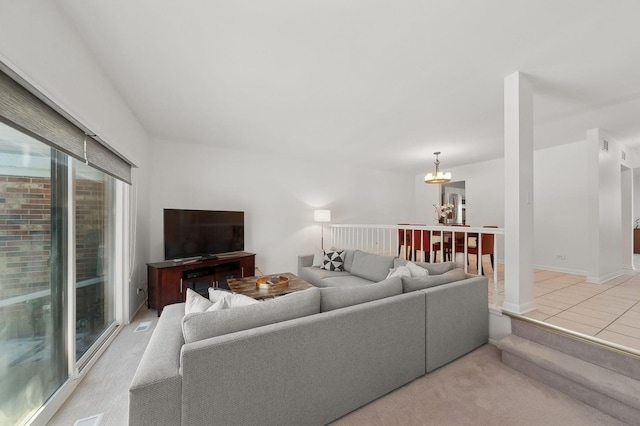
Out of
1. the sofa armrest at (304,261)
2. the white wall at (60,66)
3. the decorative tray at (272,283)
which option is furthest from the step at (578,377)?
the white wall at (60,66)

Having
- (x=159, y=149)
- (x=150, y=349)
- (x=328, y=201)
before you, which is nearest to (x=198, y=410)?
(x=150, y=349)

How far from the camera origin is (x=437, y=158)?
502cm

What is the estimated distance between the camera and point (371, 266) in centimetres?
337

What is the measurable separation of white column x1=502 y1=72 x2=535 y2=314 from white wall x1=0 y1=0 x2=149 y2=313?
3317 millimetres

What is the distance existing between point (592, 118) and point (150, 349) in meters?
5.12

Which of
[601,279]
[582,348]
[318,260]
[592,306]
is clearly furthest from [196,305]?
[601,279]

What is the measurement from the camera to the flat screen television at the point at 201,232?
11.2 ft

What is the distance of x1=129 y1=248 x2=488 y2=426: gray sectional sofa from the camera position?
111cm

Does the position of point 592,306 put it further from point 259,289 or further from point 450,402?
Result: point 259,289

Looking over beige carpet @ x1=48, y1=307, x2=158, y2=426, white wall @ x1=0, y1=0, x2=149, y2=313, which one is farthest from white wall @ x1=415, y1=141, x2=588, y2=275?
white wall @ x1=0, y1=0, x2=149, y2=313

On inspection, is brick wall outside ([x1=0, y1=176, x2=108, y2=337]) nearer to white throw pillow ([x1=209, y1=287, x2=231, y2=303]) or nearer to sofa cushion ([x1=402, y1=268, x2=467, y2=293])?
white throw pillow ([x1=209, y1=287, x2=231, y2=303])

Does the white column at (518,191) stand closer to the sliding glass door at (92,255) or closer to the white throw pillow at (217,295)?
the white throw pillow at (217,295)

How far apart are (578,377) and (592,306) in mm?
1334

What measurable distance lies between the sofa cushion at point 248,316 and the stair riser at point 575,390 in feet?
5.98
